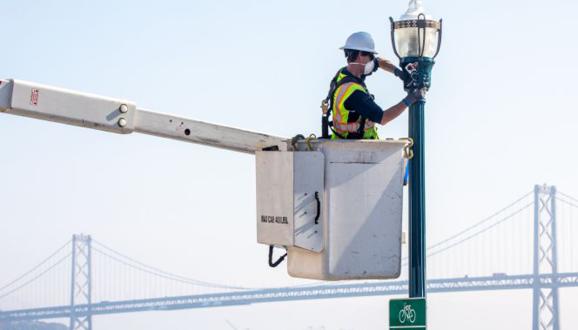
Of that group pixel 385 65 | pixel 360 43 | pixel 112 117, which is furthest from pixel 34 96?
pixel 385 65

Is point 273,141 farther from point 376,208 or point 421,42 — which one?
point 421,42

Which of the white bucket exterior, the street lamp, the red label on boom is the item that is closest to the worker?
the white bucket exterior

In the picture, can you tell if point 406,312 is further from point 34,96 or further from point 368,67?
point 34,96

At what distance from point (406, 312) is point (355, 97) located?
132 centimetres

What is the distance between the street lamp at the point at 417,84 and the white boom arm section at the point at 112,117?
1.35 meters

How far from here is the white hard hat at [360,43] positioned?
756cm

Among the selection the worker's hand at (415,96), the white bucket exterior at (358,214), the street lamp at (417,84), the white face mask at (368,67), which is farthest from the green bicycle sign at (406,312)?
the white face mask at (368,67)

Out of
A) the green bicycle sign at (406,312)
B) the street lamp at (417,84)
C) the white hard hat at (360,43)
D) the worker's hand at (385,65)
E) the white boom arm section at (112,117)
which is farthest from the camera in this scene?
the street lamp at (417,84)

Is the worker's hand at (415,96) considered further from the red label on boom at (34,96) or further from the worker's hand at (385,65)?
the red label on boom at (34,96)

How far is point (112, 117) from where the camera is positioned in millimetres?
7008

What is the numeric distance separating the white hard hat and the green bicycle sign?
4.69 feet

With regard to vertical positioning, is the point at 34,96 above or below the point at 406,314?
above

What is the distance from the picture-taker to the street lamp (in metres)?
8.27

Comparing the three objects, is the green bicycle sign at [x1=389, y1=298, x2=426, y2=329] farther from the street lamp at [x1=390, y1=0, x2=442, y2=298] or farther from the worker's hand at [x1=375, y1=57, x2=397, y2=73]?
the worker's hand at [x1=375, y1=57, x2=397, y2=73]
